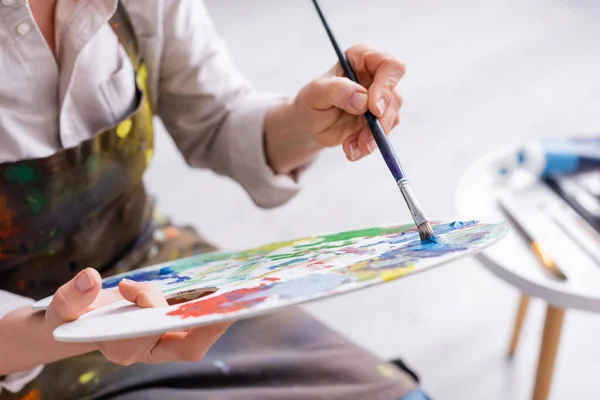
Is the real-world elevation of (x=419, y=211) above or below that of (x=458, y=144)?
above

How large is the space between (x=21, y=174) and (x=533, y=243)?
646 millimetres

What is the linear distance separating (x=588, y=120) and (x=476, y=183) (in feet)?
3.52

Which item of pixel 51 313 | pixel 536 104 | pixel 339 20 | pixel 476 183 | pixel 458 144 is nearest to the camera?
pixel 51 313

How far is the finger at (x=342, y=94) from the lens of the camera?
622 mm

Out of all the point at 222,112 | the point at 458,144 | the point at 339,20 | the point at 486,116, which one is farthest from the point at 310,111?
the point at 339,20

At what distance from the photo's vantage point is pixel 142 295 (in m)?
0.46

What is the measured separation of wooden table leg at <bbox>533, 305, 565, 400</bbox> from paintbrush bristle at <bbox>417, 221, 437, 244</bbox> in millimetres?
477

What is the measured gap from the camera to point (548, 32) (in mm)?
2250

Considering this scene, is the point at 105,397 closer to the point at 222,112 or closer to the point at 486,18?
the point at 222,112

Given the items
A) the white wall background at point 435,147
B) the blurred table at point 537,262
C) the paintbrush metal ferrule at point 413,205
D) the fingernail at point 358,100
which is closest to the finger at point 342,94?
the fingernail at point 358,100

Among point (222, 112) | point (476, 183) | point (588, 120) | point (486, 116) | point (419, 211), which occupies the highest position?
point (222, 112)

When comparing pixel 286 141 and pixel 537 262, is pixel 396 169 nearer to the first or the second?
pixel 286 141

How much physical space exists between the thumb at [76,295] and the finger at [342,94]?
30cm

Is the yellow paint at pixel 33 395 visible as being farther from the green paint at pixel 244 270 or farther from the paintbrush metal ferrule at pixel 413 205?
the paintbrush metal ferrule at pixel 413 205
